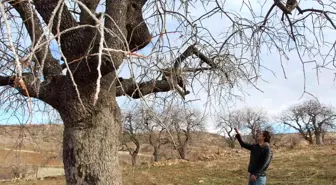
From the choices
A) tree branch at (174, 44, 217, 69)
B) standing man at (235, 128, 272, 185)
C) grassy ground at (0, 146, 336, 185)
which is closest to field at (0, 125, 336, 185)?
grassy ground at (0, 146, 336, 185)

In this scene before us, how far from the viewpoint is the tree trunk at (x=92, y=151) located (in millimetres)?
4449

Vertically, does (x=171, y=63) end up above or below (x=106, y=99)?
above

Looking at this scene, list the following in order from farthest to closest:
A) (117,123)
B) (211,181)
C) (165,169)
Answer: (165,169), (211,181), (117,123)

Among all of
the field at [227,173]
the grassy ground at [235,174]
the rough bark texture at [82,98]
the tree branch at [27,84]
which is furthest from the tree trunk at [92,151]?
the grassy ground at [235,174]

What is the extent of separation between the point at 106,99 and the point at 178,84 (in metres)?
1.50

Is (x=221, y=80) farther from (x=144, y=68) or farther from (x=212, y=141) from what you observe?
(x=212, y=141)

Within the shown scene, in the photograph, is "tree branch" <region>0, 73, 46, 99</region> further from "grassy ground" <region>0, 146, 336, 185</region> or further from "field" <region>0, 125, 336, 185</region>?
"grassy ground" <region>0, 146, 336, 185</region>

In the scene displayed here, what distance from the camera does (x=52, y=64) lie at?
192 inches

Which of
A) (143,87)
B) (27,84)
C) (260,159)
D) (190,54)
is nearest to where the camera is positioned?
(27,84)

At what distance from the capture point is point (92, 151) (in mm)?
4477

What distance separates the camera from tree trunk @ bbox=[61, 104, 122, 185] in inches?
175

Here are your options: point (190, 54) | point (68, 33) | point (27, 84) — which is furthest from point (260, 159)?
point (27, 84)

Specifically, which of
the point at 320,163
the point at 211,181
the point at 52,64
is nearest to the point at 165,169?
the point at 211,181

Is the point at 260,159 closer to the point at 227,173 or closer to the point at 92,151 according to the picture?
the point at 92,151
